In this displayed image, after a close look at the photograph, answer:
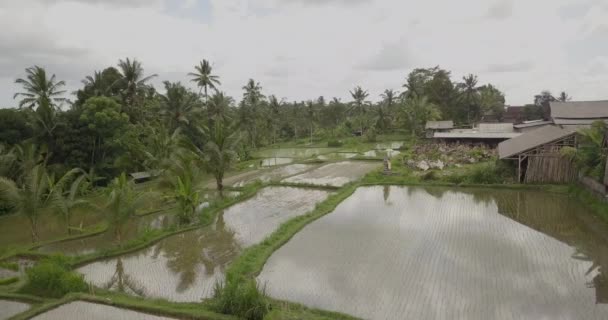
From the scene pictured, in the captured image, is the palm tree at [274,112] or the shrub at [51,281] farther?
the palm tree at [274,112]

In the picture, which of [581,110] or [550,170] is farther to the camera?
[581,110]

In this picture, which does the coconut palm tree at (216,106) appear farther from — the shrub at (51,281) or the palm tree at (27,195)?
the shrub at (51,281)

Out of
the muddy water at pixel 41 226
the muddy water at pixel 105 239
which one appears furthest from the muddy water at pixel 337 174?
the muddy water at pixel 41 226

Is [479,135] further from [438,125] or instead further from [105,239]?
[105,239]

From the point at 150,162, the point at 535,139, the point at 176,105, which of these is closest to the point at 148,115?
the point at 176,105

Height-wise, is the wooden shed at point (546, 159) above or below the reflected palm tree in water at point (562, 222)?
above

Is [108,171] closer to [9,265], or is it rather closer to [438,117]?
[9,265]

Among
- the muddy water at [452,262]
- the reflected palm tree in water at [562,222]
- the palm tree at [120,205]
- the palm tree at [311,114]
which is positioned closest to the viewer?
the muddy water at [452,262]
